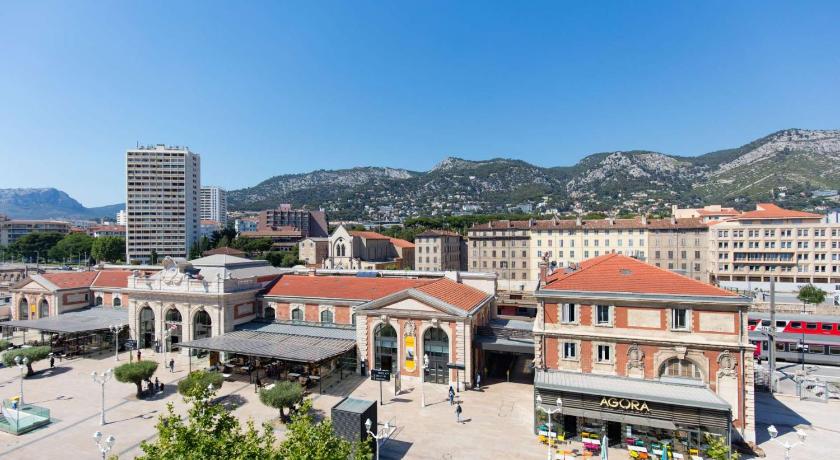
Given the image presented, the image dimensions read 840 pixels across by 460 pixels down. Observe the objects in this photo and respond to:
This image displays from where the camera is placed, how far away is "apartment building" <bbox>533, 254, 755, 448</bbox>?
23.2 metres

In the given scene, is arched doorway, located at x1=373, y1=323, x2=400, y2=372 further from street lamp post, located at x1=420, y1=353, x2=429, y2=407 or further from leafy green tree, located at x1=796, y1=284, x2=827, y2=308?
leafy green tree, located at x1=796, y1=284, x2=827, y2=308

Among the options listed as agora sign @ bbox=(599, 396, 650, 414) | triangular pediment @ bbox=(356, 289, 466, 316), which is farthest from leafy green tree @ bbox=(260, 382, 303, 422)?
agora sign @ bbox=(599, 396, 650, 414)

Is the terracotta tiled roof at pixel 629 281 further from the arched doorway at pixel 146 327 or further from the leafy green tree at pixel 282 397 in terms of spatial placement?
the arched doorway at pixel 146 327

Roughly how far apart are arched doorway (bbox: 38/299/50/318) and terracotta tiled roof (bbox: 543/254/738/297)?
5975cm

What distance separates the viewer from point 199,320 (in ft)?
140

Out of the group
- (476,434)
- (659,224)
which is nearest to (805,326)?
(476,434)

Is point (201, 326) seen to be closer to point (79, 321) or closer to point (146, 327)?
point (146, 327)

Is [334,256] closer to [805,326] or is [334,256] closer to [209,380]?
[209,380]

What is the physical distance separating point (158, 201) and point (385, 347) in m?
144

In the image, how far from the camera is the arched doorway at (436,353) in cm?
3353

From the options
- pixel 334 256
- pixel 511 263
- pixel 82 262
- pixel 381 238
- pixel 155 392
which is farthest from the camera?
pixel 82 262

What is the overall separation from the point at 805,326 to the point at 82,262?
604 feet

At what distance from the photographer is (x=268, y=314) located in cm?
4447

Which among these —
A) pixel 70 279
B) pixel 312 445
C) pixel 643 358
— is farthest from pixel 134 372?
pixel 643 358
